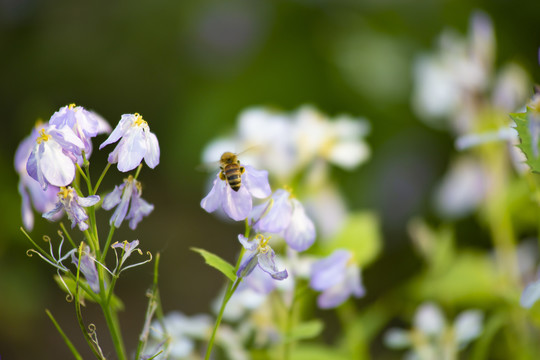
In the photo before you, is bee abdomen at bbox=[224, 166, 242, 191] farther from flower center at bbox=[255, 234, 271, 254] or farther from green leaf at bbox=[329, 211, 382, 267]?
green leaf at bbox=[329, 211, 382, 267]

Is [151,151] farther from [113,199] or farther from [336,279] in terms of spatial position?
[336,279]

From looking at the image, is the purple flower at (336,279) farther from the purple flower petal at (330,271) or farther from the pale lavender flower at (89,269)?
the pale lavender flower at (89,269)

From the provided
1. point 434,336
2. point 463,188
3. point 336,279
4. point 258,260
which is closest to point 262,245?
point 258,260

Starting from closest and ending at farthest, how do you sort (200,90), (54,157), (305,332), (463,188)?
(54,157) → (305,332) → (463,188) → (200,90)

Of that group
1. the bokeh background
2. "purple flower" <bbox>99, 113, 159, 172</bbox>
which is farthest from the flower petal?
the bokeh background

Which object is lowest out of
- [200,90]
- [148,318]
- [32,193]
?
[148,318]

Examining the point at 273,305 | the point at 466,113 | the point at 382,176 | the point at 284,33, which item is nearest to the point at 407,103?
the point at 382,176

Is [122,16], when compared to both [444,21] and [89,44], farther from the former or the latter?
[444,21]

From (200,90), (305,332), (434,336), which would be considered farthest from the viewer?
(200,90)
